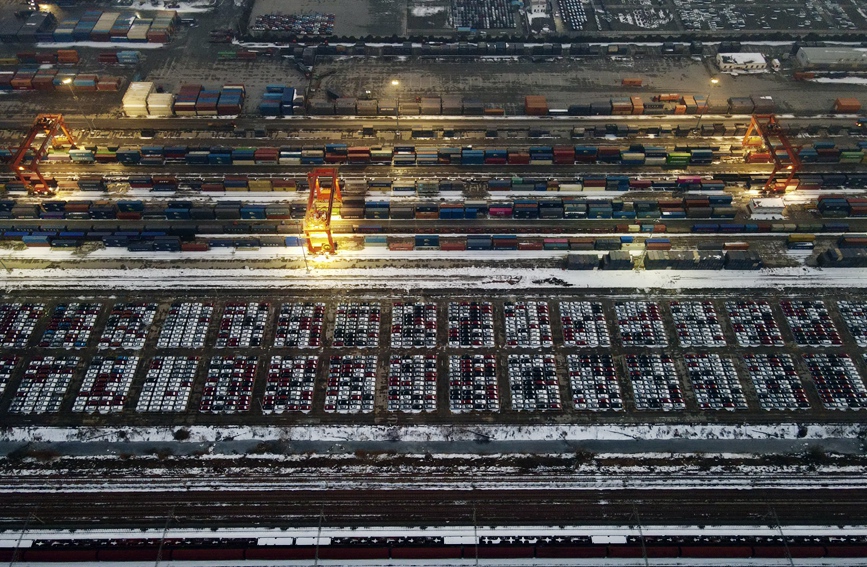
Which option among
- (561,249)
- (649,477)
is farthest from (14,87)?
(649,477)

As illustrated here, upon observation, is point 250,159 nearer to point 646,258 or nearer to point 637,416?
point 646,258

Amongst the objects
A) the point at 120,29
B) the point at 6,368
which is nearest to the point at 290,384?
the point at 6,368

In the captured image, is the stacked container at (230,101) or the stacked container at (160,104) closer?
the stacked container at (160,104)

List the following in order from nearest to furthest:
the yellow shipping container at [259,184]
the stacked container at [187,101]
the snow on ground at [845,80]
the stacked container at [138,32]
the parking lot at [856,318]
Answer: the parking lot at [856,318], the yellow shipping container at [259,184], the stacked container at [187,101], the snow on ground at [845,80], the stacked container at [138,32]

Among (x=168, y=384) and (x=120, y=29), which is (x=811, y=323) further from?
(x=120, y=29)

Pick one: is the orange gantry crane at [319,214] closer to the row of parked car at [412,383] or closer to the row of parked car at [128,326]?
the row of parked car at [412,383]

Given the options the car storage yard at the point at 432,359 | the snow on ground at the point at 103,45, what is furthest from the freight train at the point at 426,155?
the snow on ground at the point at 103,45
